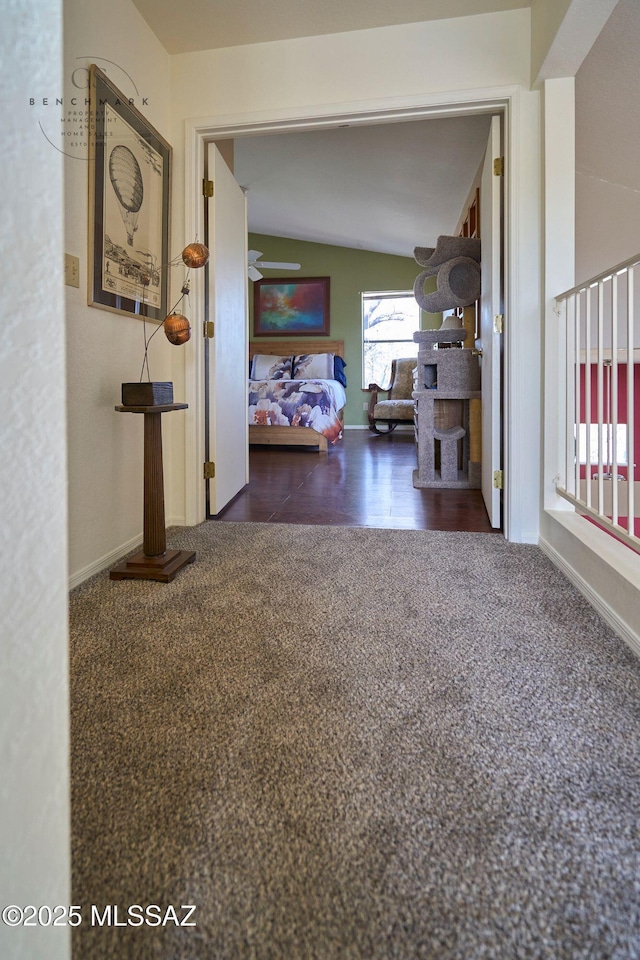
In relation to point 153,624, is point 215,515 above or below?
above

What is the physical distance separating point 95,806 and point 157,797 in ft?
0.31

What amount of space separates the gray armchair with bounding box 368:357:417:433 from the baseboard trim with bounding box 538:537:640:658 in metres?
4.79

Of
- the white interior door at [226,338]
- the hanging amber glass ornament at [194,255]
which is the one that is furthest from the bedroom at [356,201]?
the hanging amber glass ornament at [194,255]

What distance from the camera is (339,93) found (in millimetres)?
2500

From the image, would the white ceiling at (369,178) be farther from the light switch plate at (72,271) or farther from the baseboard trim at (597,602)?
the baseboard trim at (597,602)

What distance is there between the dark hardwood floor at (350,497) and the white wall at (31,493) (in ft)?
7.61

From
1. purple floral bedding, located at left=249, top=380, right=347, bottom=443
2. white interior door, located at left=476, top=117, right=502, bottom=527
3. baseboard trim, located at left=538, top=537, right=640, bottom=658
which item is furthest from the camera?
purple floral bedding, located at left=249, top=380, right=347, bottom=443

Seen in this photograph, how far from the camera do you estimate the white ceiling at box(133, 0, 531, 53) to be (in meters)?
2.29

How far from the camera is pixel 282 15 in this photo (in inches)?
92.7

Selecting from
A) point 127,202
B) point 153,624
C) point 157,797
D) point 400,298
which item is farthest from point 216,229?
point 400,298

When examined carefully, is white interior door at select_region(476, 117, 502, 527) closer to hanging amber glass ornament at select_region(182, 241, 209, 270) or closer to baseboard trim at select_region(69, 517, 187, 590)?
hanging amber glass ornament at select_region(182, 241, 209, 270)

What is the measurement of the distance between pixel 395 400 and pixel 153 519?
17.9 ft

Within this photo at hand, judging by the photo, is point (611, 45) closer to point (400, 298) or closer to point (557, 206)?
point (557, 206)

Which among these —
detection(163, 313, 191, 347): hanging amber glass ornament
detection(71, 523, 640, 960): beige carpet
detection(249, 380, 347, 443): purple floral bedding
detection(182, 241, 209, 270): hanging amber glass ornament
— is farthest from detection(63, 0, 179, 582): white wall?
detection(249, 380, 347, 443): purple floral bedding
